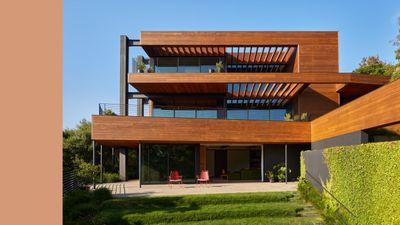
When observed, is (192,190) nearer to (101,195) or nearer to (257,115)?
(101,195)

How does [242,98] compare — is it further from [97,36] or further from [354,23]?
[97,36]

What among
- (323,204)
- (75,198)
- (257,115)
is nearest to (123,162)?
(257,115)

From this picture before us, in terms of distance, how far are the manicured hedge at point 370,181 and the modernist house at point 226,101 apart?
214 inches

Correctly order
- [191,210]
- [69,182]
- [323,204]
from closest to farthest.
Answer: [323,204], [191,210], [69,182]

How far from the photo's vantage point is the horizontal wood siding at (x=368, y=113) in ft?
32.2

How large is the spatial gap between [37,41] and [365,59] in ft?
137

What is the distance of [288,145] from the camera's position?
2114cm

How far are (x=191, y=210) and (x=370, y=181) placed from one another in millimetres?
6300

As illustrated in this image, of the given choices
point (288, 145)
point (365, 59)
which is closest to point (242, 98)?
point (288, 145)

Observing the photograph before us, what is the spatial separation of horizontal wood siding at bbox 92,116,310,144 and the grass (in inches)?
219

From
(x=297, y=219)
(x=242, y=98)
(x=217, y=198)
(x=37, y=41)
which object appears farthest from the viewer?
(x=242, y=98)

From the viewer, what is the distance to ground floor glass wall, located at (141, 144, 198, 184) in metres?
20.2

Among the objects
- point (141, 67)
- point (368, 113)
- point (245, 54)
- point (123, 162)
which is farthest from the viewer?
point (245, 54)

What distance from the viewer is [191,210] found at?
1259 cm
